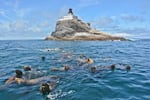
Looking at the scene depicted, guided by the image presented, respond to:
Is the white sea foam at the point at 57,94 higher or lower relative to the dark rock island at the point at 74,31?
lower

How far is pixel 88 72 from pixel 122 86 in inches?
184

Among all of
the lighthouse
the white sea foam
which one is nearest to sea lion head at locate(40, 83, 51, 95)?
the white sea foam

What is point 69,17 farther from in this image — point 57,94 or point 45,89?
point 45,89

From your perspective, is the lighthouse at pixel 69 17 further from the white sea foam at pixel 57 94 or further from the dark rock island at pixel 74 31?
the white sea foam at pixel 57 94

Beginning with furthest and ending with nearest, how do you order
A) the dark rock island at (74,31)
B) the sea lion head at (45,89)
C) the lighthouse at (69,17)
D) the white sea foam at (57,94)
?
1. the lighthouse at (69,17)
2. the dark rock island at (74,31)
3. the sea lion head at (45,89)
4. the white sea foam at (57,94)

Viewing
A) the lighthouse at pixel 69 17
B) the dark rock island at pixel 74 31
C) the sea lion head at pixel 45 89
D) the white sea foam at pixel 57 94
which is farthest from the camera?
the lighthouse at pixel 69 17

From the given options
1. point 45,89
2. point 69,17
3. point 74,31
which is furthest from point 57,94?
point 69,17

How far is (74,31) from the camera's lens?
101 m

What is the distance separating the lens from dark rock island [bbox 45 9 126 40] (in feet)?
325

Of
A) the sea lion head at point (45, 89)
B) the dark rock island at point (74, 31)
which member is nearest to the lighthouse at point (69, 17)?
the dark rock island at point (74, 31)

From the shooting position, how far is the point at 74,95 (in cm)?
1564

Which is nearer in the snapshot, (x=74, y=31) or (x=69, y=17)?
(x=74, y=31)

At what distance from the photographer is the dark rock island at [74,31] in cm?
9919

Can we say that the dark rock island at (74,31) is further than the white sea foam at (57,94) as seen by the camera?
Yes
